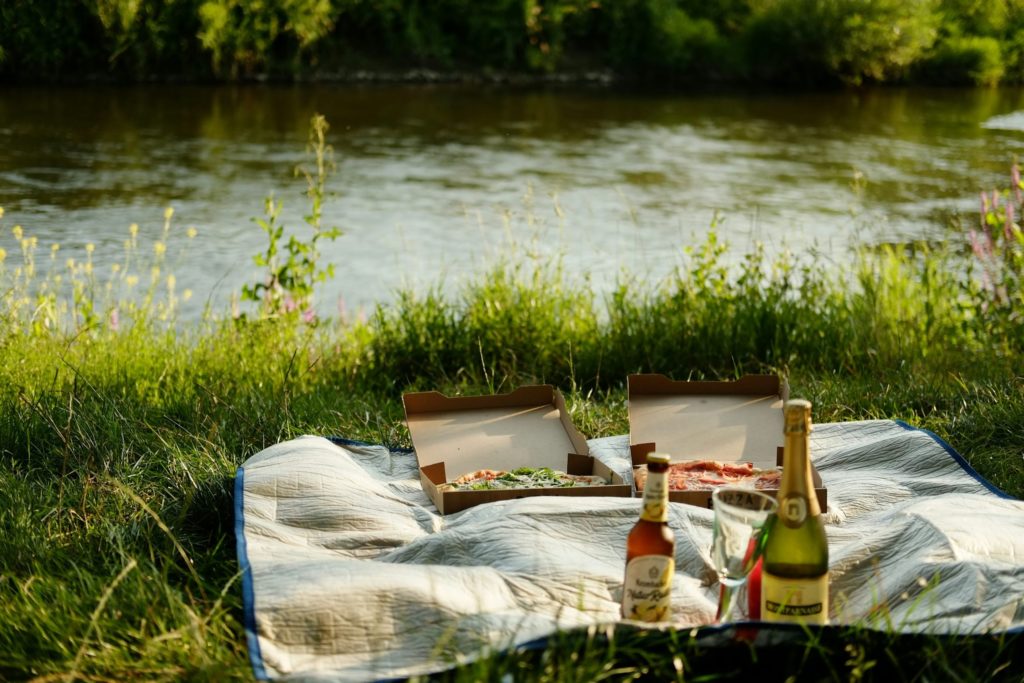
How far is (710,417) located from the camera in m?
3.63

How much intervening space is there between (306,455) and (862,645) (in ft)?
4.73

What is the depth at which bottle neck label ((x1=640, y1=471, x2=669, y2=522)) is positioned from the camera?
2035 mm

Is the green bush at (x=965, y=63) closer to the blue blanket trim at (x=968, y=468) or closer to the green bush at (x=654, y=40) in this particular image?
the green bush at (x=654, y=40)

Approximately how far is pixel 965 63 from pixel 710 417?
21.0m

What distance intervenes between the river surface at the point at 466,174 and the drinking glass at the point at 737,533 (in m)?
4.34

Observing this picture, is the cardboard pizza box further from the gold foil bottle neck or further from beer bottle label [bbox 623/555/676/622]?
the gold foil bottle neck

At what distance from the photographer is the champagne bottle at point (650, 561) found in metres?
2.07

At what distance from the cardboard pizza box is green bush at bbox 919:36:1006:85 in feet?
67.2

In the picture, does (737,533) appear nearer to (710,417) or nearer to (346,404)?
(710,417)

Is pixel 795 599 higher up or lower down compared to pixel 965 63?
lower down

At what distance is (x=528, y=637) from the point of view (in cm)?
212

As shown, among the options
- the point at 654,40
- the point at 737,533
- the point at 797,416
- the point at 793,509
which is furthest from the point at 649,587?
the point at 654,40

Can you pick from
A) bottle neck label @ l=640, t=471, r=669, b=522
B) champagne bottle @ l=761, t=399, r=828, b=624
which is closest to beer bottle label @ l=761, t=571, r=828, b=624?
champagne bottle @ l=761, t=399, r=828, b=624

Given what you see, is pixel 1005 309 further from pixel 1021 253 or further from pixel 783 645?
pixel 783 645
